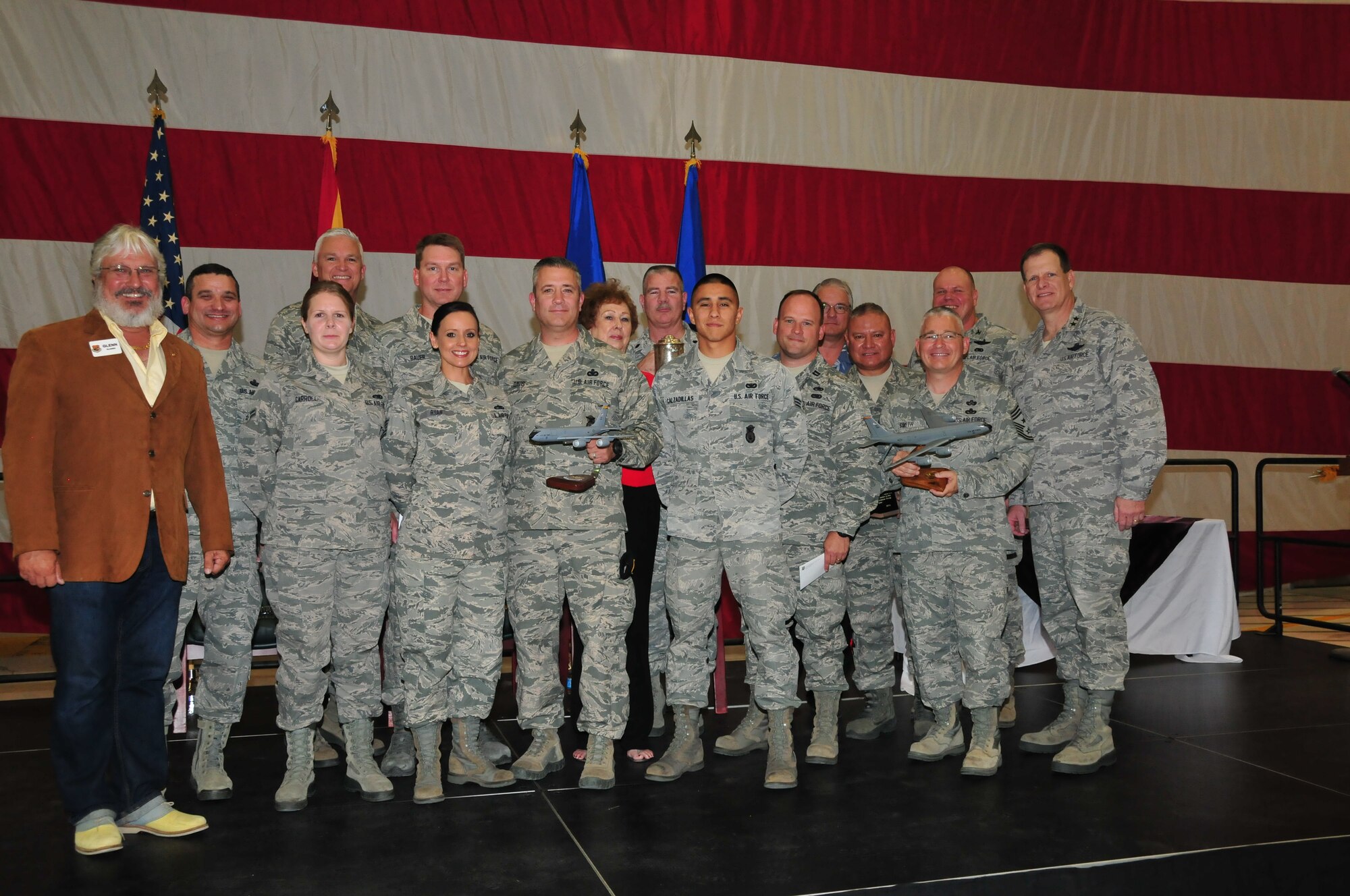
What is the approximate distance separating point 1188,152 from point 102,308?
680cm

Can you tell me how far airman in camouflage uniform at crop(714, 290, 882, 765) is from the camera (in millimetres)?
3604

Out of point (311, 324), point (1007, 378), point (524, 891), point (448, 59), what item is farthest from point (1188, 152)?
point (524, 891)

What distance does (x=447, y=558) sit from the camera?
3.16 m

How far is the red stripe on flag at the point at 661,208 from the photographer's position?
5266 mm

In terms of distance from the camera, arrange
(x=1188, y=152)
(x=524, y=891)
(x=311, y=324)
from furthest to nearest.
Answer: (x=1188, y=152)
(x=311, y=324)
(x=524, y=891)

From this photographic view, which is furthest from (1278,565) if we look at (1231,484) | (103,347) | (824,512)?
(103,347)

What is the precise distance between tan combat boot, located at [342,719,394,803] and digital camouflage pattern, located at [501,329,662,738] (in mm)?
482

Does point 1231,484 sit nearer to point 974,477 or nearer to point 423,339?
point 974,477

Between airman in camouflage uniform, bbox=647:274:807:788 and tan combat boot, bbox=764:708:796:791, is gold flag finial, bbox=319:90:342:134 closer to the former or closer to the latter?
airman in camouflage uniform, bbox=647:274:807:788

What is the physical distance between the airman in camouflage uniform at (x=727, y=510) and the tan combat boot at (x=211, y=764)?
4.47 feet

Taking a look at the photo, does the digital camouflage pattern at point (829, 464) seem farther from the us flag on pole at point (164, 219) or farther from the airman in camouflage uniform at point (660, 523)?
the us flag on pole at point (164, 219)

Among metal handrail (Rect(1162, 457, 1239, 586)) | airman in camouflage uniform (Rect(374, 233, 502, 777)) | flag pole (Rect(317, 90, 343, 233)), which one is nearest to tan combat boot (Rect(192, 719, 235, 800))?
airman in camouflage uniform (Rect(374, 233, 502, 777))

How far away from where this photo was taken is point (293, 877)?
2555 mm

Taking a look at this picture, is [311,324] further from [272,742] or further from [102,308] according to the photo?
[272,742]
